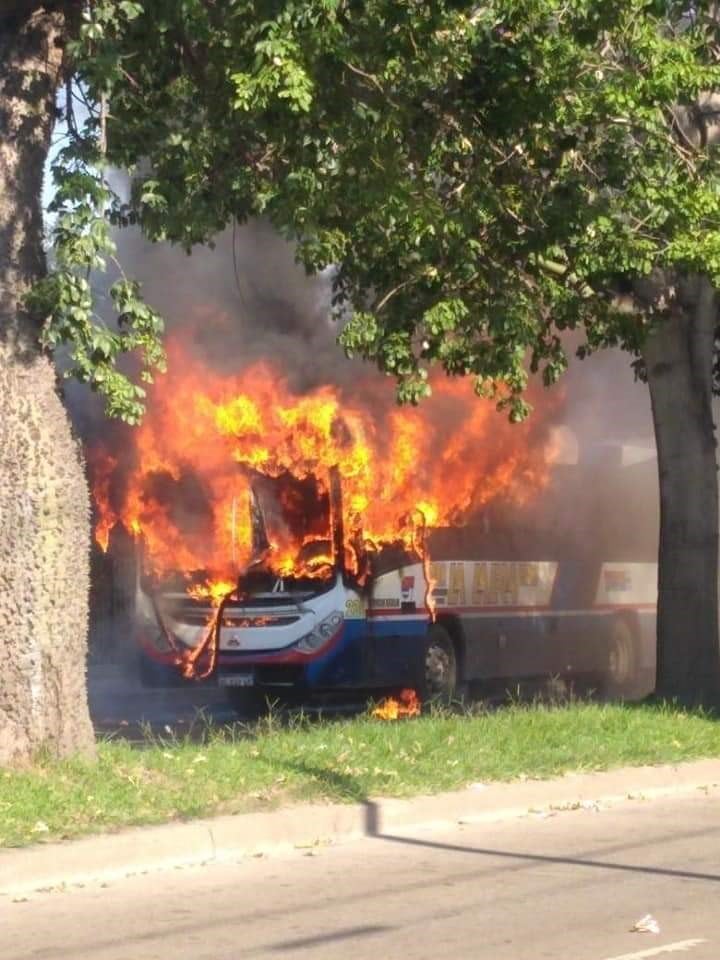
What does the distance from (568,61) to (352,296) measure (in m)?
3.73

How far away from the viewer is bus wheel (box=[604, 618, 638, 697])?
23.4 meters

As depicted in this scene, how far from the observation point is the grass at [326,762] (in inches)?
365

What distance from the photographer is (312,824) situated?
9680 mm

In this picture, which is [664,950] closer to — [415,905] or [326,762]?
[415,905]

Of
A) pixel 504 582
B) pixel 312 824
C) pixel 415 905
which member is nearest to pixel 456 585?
pixel 504 582

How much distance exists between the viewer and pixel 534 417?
21.4 meters

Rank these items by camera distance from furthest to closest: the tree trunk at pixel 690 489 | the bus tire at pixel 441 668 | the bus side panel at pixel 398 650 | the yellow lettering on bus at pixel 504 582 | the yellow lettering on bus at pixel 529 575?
the yellow lettering on bus at pixel 529 575
the yellow lettering on bus at pixel 504 582
the bus tire at pixel 441 668
the bus side panel at pixel 398 650
the tree trunk at pixel 690 489

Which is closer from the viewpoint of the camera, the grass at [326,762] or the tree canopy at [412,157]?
the grass at [326,762]

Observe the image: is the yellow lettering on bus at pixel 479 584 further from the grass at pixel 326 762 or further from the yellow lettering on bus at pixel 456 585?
the grass at pixel 326 762

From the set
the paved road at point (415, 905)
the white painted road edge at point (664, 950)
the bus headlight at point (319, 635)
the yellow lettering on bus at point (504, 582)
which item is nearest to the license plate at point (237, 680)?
the bus headlight at point (319, 635)

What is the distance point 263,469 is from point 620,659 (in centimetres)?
744

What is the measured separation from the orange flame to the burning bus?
2 cm

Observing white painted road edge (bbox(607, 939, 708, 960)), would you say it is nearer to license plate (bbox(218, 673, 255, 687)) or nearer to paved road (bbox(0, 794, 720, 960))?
paved road (bbox(0, 794, 720, 960))

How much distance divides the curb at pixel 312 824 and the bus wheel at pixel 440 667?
7433 mm
